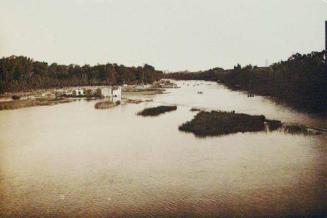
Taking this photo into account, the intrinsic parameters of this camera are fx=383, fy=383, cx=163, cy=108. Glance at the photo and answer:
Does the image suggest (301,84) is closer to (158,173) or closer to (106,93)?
(106,93)

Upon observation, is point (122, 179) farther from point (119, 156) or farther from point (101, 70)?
point (101, 70)

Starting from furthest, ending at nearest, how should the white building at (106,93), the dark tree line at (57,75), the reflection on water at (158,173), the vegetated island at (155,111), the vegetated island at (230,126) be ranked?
the dark tree line at (57,75) → the white building at (106,93) → the vegetated island at (155,111) → the vegetated island at (230,126) → the reflection on water at (158,173)

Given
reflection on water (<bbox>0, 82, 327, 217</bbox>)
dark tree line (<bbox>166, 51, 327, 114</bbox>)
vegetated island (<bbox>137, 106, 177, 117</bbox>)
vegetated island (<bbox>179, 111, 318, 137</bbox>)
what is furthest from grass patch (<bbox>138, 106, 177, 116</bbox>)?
dark tree line (<bbox>166, 51, 327, 114</bbox>)

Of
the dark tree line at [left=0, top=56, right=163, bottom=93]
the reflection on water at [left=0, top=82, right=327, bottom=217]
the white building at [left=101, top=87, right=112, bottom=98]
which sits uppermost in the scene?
the dark tree line at [left=0, top=56, right=163, bottom=93]

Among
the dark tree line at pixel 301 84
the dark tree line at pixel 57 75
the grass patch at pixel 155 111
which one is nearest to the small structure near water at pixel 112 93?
the dark tree line at pixel 57 75

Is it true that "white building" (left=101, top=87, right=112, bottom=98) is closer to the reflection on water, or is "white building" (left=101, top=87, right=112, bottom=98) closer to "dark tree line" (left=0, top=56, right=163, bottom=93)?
"dark tree line" (left=0, top=56, right=163, bottom=93)

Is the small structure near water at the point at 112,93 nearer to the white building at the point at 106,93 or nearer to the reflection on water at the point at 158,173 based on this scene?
the white building at the point at 106,93

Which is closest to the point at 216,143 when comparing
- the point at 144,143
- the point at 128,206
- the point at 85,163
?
the point at 144,143
